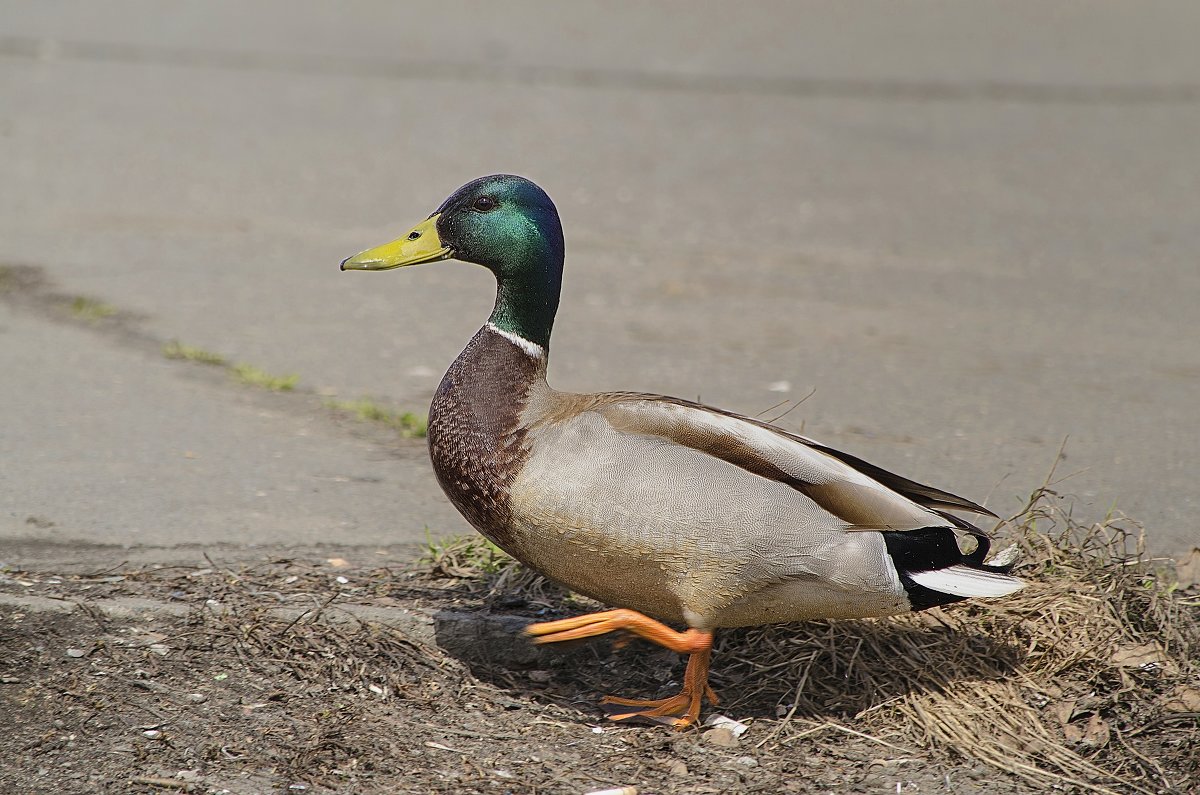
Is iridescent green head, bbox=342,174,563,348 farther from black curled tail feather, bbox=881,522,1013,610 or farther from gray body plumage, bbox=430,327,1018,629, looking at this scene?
black curled tail feather, bbox=881,522,1013,610

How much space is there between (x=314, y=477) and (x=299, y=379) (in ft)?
3.71

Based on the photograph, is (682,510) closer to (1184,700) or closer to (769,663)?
(769,663)

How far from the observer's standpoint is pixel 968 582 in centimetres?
315

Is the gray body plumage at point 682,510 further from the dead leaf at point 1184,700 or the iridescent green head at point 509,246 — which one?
the dead leaf at point 1184,700

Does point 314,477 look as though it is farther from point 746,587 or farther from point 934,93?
point 934,93

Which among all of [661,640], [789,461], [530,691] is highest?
[789,461]

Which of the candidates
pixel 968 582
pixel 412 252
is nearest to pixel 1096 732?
pixel 968 582

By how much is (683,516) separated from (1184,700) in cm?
131

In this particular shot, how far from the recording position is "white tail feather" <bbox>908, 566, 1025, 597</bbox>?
3.12 meters

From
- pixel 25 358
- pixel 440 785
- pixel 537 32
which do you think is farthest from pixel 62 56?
pixel 440 785

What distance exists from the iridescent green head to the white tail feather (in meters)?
1.10

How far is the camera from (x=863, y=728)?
332 cm

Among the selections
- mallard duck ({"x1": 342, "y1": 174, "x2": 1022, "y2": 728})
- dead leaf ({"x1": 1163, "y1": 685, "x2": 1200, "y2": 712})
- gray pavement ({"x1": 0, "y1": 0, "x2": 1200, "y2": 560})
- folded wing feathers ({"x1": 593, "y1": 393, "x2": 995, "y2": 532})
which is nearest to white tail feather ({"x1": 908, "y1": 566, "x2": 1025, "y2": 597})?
mallard duck ({"x1": 342, "y1": 174, "x2": 1022, "y2": 728})

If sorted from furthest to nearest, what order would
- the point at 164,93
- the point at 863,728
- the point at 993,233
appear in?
1. the point at 164,93
2. the point at 993,233
3. the point at 863,728
